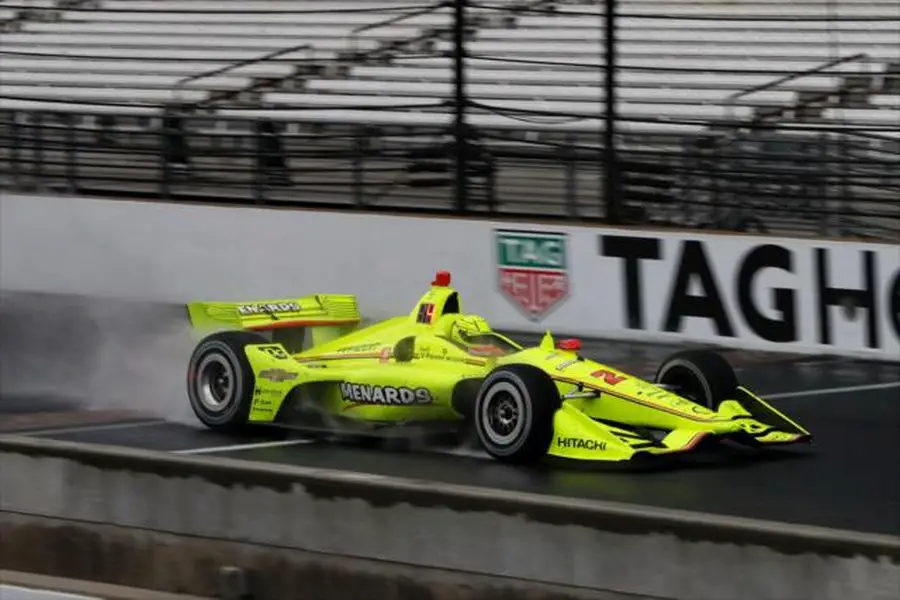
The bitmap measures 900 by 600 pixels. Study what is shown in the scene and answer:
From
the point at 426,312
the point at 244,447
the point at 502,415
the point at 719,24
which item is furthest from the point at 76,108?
the point at 502,415

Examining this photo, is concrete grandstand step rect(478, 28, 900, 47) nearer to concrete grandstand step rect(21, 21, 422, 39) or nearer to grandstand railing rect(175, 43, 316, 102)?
concrete grandstand step rect(21, 21, 422, 39)

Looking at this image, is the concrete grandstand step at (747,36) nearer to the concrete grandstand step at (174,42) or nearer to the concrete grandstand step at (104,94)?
the concrete grandstand step at (174,42)

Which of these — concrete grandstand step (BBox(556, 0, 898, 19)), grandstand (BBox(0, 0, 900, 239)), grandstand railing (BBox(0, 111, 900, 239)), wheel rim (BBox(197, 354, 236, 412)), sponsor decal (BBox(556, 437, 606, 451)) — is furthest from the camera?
concrete grandstand step (BBox(556, 0, 898, 19))

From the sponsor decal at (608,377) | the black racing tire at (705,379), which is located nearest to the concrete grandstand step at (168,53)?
the black racing tire at (705,379)

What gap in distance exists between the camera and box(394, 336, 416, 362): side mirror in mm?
9633

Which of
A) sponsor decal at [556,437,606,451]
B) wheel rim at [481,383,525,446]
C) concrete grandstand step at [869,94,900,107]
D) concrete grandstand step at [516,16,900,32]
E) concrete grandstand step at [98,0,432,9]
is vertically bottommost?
sponsor decal at [556,437,606,451]

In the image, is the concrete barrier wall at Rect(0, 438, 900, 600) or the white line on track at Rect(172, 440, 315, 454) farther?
the white line on track at Rect(172, 440, 315, 454)

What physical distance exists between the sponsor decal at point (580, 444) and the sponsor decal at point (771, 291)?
10.4 ft

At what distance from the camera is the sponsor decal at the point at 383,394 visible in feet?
31.0

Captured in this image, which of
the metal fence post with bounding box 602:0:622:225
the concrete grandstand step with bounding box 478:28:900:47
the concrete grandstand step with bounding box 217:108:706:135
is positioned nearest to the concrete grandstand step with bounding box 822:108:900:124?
the concrete grandstand step with bounding box 478:28:900:47

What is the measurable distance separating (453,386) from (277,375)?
3.89ft

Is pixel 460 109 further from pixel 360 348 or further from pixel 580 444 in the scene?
pixel 580 444

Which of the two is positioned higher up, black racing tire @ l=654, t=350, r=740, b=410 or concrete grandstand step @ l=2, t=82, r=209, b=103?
concrete grandstand step @ l=2, t=82, r=209, b=103

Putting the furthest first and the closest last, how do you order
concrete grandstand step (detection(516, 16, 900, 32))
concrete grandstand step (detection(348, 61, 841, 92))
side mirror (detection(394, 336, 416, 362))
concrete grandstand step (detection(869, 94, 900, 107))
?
concrete grandstand step (detection(869, 94, 900, 107)), concrete grandstand step (detection(348, 61, 841, 92)), concrete grandstand step (detection(516, 16, 900, 32)), side mirror (detection(394, 336, 416, 362))
